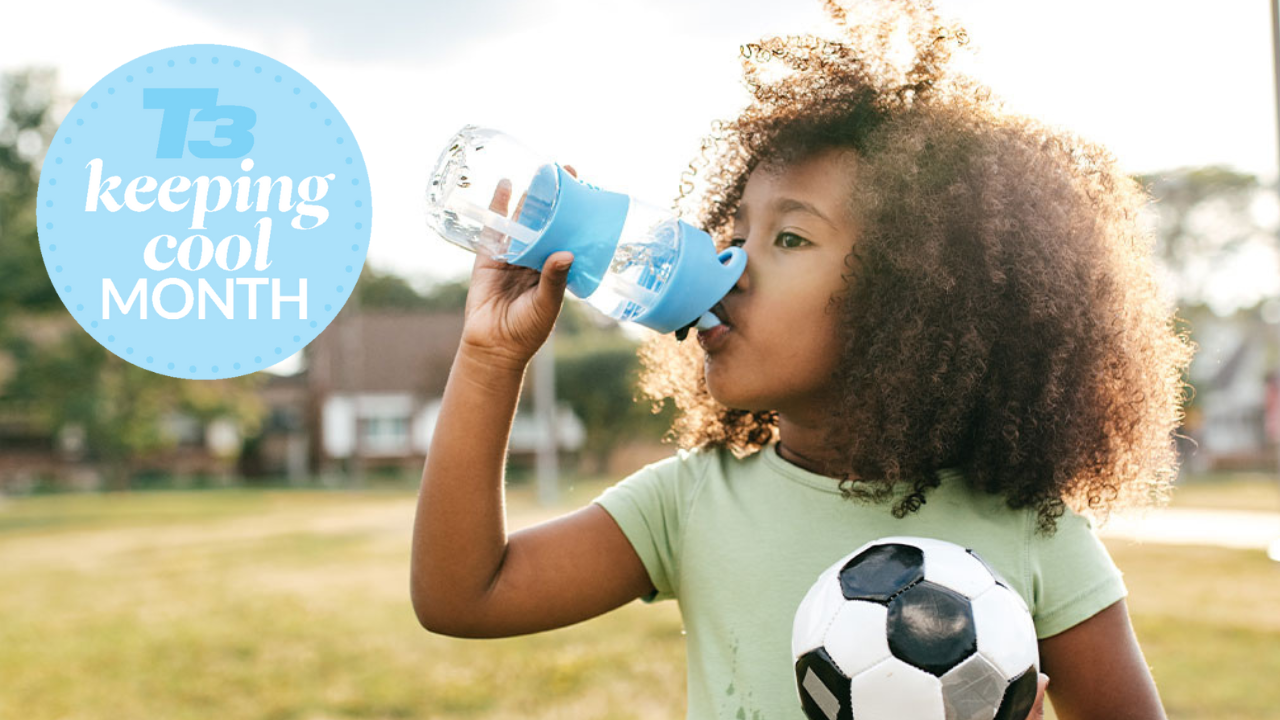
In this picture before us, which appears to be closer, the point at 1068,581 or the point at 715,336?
the point at 1068,581

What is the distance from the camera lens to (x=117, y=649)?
247 inches

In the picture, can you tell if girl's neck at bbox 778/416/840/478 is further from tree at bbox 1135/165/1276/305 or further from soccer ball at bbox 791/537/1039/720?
tree at bbox 1135/165/1276/305

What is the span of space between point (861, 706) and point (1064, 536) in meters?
0.46

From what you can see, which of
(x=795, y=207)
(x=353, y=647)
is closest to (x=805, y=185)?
(x=795, y=207)

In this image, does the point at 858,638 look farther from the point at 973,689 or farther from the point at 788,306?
the point at 788,306

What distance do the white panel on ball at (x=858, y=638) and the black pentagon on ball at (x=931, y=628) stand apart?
0.04 feet

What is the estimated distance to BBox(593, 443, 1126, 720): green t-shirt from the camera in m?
1.68

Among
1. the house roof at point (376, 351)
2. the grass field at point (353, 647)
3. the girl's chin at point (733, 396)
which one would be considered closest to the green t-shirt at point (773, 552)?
the girl's chin at point (733, 396)

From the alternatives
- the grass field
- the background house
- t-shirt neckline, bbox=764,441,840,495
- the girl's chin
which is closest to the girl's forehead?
the girl's chin

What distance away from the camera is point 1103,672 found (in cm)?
166

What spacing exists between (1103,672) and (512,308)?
3.40ft

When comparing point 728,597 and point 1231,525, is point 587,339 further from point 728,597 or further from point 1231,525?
point 728,597

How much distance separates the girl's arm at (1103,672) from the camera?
165 cm

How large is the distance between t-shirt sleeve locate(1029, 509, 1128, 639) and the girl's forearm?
82cm
